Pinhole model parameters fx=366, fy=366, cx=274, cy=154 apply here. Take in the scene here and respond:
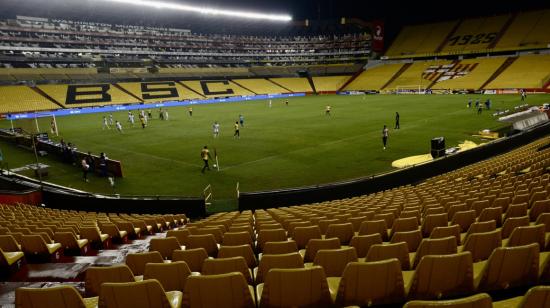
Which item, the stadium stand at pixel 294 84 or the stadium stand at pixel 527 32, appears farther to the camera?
the stadium stand at pixel 294 84

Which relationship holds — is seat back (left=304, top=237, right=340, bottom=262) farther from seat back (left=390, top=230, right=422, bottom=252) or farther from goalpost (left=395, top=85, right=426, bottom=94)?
goalpost (left=395, top=85, right=426, bottom=94)

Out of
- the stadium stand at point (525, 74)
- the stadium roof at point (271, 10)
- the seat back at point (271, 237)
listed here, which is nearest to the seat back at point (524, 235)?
the seat back at point (271, 237)

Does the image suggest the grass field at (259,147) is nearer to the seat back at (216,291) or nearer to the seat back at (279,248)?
the seat back at (279,248)

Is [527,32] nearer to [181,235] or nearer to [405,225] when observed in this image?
[405,225]

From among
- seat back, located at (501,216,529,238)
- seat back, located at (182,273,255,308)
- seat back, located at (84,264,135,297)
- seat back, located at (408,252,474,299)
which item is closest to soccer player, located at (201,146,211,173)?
seat back, located at (84,264,135,297)

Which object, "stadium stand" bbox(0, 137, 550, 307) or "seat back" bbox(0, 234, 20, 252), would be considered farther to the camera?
"seat back" bbox(0, 234, 20, 252)

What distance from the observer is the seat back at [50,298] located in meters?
3.19

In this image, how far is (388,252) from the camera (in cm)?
437

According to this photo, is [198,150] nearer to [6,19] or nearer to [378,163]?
[378,163]

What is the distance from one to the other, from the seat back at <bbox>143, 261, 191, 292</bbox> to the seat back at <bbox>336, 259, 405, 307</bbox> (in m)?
1.76

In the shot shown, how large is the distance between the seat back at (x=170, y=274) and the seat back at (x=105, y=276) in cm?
22

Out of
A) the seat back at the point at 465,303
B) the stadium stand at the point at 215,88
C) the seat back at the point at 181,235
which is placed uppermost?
the stadium stand at the point at 215,88

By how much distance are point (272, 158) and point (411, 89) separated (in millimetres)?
56292

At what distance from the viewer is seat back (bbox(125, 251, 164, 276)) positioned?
504cm
